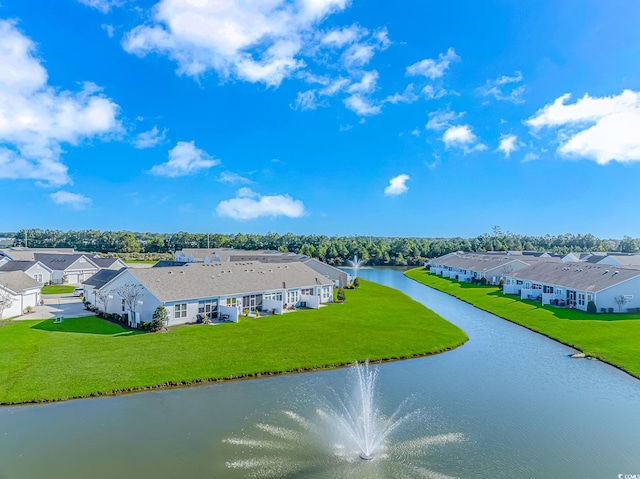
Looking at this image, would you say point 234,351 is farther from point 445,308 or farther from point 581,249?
point 581,249

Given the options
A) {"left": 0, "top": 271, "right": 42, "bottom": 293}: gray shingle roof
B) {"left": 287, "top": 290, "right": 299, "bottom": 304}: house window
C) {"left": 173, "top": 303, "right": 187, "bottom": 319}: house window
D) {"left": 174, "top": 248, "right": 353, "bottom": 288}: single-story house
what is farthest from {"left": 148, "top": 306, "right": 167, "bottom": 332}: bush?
{"left": 174, "top": 248, "right": 353, "bottom": 288}: single-story house

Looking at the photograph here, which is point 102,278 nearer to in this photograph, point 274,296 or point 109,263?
point 274,296

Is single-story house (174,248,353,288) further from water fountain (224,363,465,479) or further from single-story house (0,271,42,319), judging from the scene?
water fountain (224,363,465,479)

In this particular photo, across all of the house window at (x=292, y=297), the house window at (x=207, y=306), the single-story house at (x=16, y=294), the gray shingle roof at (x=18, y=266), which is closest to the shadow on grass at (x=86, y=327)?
the single-story house at (x=16, y=294)

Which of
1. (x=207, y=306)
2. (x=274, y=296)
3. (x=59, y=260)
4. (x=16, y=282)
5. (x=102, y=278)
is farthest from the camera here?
(x=59, y=260)

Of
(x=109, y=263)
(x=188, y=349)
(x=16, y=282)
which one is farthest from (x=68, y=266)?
(x=188, y=349)
